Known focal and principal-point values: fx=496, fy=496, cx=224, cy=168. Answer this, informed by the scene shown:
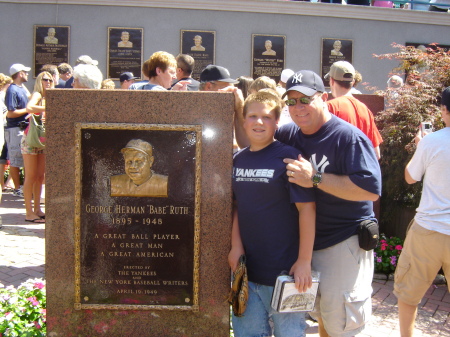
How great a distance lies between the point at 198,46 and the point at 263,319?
336 inches

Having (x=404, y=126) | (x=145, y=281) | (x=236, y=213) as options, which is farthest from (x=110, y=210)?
(x=404, y=126)

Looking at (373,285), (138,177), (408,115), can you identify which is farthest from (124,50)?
(138,177)

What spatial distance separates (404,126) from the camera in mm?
5395

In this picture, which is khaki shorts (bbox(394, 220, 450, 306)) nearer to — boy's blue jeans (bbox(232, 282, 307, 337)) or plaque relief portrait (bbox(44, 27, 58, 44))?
boy's blue jeans (bbox(232, 282, 307, 337))

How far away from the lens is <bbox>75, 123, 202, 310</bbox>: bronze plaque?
2.74 meters

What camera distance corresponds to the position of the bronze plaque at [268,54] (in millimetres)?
10672

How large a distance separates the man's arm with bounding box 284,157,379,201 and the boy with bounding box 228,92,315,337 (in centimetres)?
7

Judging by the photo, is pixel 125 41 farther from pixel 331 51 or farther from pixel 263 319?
pixel 263 319

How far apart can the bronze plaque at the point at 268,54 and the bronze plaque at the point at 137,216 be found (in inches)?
323

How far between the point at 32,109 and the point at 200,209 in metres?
4.17

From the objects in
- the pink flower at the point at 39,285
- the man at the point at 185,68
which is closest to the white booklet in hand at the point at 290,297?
the pink flower at the point at 39,285

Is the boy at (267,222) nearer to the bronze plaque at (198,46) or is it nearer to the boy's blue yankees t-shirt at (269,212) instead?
the boy's blue yankees t-shirt at (269,212)

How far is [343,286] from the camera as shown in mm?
2750

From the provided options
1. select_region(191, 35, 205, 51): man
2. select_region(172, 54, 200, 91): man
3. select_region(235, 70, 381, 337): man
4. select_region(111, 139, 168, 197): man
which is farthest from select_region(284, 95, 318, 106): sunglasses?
select_region(191, 35, 205, 51): man
